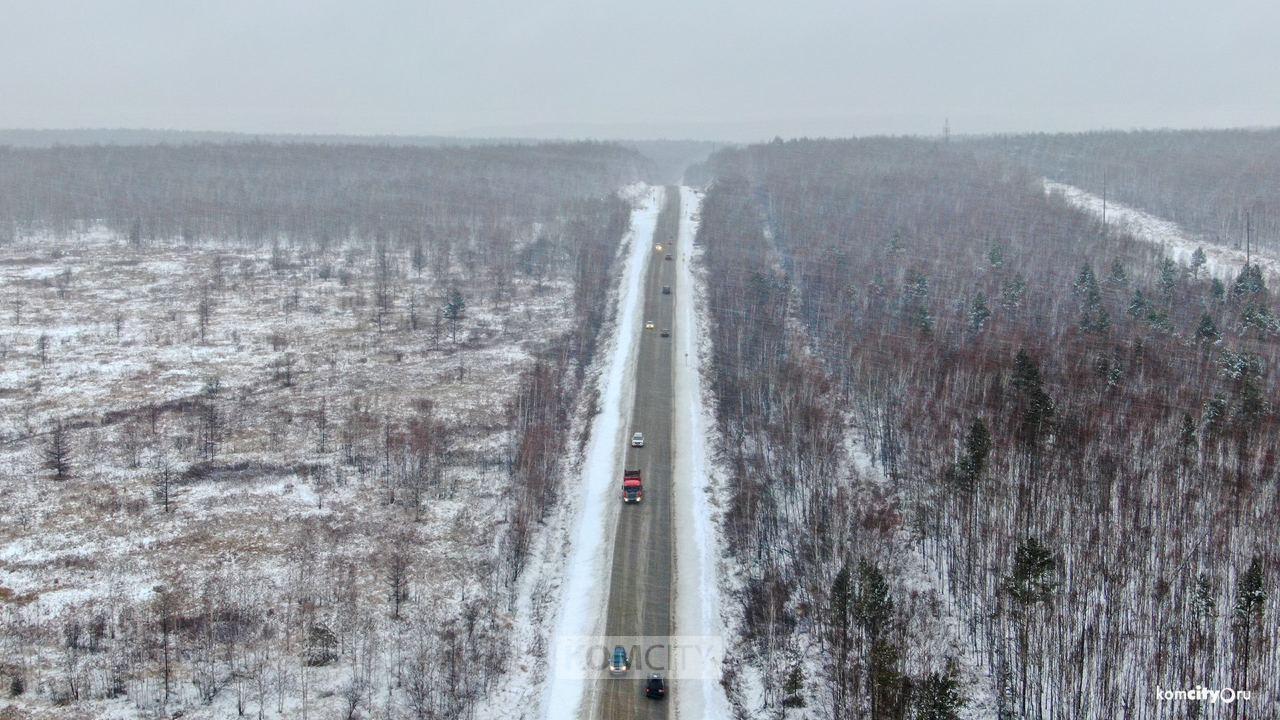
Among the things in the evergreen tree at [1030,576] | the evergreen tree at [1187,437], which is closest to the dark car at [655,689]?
the evergreen tree at [1030,576]

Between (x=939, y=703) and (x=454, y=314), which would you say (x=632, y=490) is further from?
(x=454, y=314)

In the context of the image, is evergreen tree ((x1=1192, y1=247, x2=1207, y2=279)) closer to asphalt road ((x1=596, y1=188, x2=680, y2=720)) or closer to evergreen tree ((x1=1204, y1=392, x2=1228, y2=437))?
evergreen tree ((x1=1204, y1=392, x2=1228, y2=437))

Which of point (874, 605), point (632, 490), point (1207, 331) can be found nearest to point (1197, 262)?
point (1207, 331)

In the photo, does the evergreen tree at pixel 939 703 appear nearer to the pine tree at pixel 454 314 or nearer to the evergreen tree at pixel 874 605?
the evergreen tree at pixel 874 605

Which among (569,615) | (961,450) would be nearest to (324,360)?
(569,615)

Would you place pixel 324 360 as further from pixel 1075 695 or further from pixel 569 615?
pixel 1075 695
